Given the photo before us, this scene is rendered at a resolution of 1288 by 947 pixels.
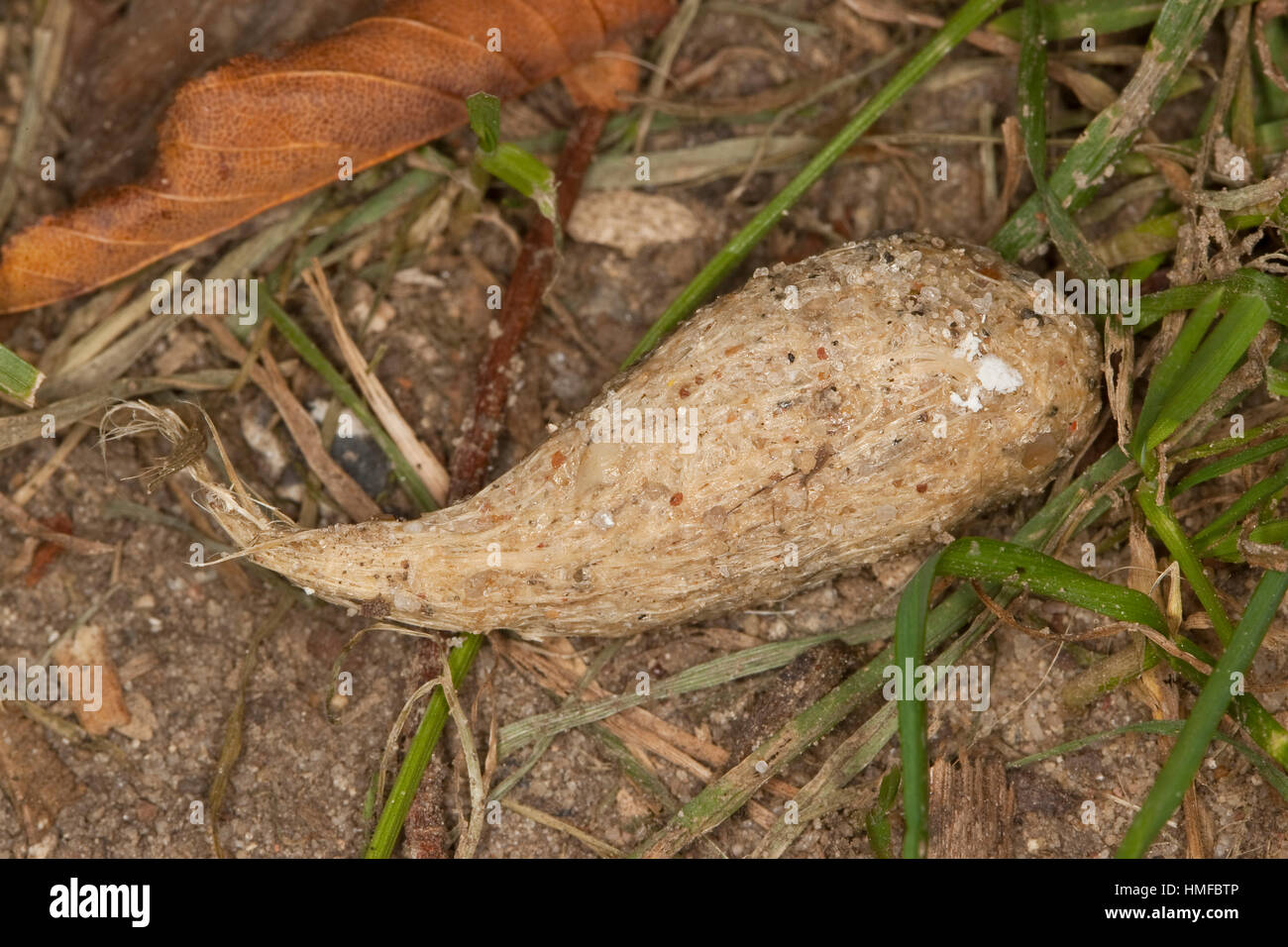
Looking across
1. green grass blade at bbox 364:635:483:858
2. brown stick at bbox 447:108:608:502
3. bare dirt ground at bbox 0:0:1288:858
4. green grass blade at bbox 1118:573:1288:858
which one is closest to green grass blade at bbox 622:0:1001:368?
bare dirt ground at bbox 0:0:1288:858

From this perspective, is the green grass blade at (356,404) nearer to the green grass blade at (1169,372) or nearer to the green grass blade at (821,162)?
the green grass blade at (821,162)

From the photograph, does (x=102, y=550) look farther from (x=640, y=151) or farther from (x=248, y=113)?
(x=640, y=151)

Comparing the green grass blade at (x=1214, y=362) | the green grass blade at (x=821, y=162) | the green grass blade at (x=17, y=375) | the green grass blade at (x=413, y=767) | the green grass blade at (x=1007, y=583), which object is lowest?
the green grass blade at (x=413, y=767)

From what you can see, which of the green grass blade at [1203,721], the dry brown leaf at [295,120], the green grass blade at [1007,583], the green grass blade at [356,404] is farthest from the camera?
the green grass blade at [356,404]

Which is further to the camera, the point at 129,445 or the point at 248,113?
the point at 129,445

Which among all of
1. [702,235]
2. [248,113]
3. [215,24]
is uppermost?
[215,24]

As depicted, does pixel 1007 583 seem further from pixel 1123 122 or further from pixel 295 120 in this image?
pixel 295 120

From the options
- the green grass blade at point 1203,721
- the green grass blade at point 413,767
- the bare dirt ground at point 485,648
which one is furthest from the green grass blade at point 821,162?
the green grass blade at point 1203,721

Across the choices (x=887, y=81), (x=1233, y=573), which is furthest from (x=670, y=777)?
(x=887, y=81)
